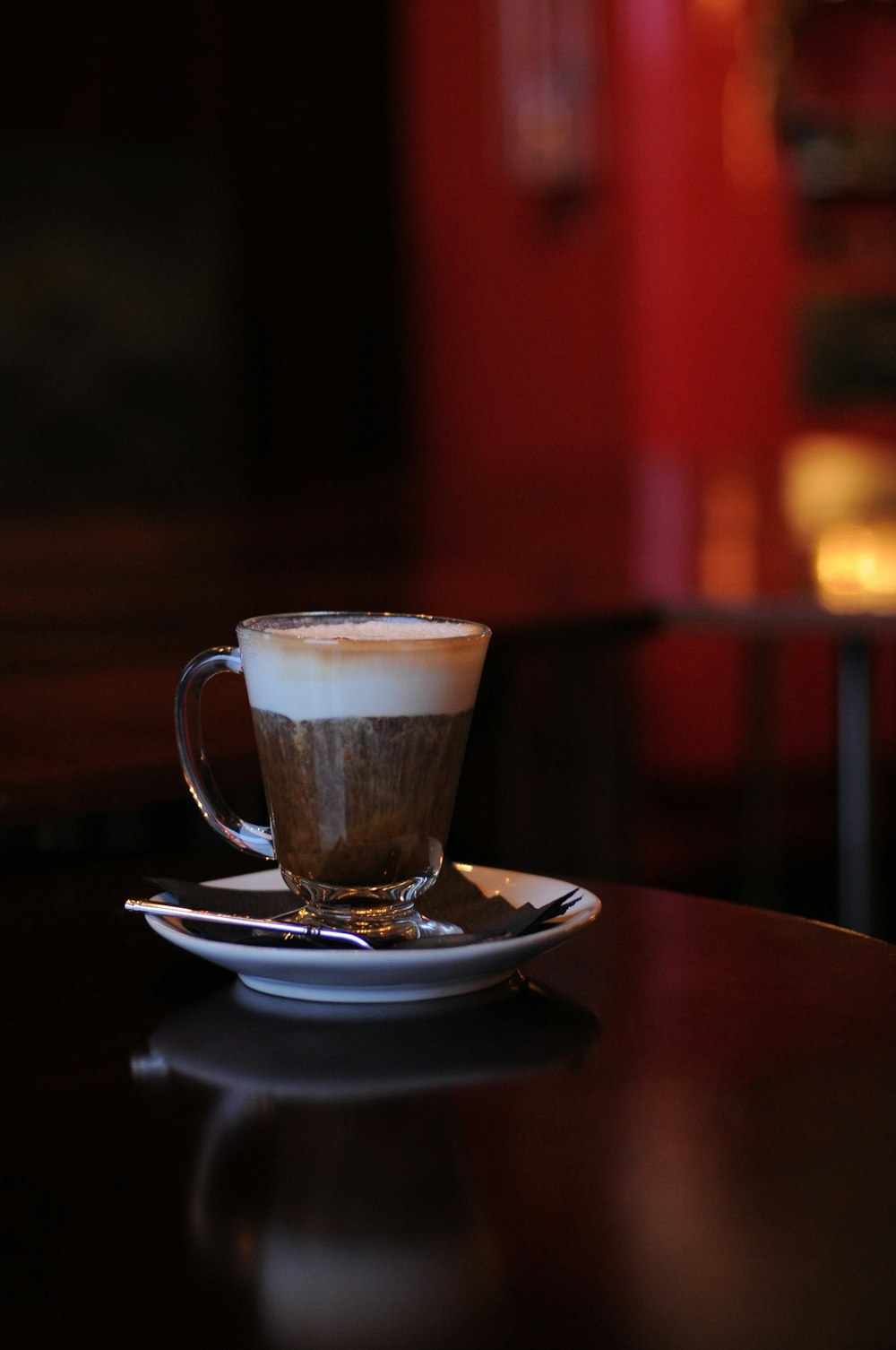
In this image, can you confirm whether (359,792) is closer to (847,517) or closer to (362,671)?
(362,671)

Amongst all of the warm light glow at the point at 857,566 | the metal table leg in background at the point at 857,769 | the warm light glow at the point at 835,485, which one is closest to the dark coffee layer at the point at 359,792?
the warm light glow at the point at 857,566

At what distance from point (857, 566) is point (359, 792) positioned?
1137mm

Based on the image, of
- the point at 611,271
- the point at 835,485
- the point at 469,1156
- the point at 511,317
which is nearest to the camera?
the point at 469,1156

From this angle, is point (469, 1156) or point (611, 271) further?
point (611, 271)

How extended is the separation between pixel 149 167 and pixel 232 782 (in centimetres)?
370

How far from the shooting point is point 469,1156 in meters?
0.45

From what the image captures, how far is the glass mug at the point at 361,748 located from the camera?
592mm

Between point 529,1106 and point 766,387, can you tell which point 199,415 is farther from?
point 529,1106

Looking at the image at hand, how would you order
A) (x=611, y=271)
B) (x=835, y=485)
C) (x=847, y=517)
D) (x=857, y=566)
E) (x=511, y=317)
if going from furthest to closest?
(x=511, y=317) → (x=611, y=271) → (x=835, y=485) → (x=847, y=517) → (x=857, y=566)

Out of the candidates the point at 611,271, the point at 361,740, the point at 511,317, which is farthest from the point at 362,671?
the point at 511,317

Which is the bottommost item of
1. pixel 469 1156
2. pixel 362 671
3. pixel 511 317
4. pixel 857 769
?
pixel 857 769

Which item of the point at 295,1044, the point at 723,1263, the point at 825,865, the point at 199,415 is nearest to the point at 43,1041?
the point at 295,1044

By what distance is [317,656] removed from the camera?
588 millimetres

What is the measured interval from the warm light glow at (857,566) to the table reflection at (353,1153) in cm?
90
